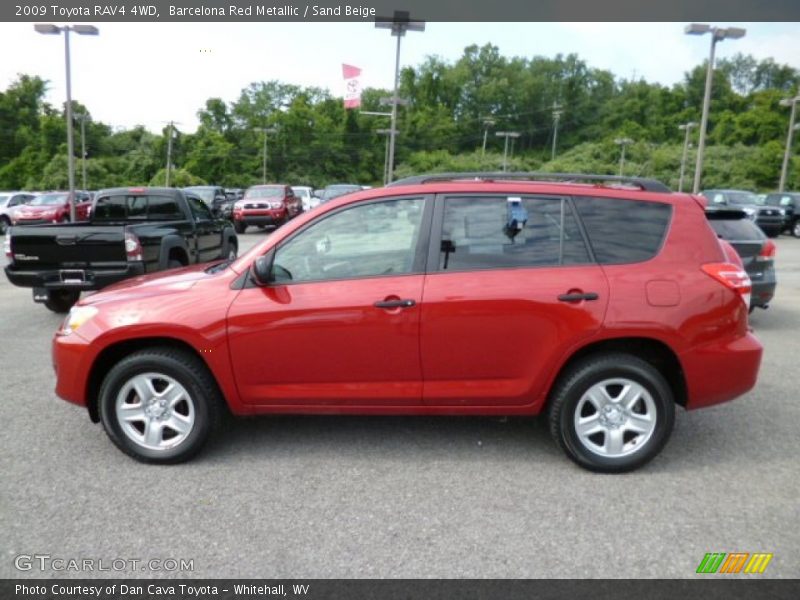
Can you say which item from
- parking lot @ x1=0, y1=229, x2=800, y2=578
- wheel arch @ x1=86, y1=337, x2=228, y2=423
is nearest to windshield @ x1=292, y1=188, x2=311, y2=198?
parking lot @ x1=0, y1=229, x2=800, y2=578

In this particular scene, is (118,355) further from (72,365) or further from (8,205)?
(8,205)

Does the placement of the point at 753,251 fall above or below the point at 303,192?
below

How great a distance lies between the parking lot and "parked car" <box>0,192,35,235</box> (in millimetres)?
21771

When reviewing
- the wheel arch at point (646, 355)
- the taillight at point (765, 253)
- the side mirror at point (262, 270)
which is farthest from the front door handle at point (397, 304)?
the taillight at point (765, 253)

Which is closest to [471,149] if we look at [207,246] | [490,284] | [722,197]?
[722,197]

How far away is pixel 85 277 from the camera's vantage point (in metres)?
7.61

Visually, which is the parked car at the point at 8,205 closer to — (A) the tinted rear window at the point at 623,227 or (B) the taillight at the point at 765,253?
(B) the taillight at the point at 765,253

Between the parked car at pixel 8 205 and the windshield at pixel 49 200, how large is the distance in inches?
20.7

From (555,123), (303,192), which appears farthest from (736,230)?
(555,123)

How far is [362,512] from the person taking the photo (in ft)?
10.9

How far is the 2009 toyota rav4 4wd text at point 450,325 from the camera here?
12.1 ft

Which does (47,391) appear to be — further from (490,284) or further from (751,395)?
(751,395)

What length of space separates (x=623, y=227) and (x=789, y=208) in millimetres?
26381

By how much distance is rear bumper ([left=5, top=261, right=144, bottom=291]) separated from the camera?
24.9 feet
